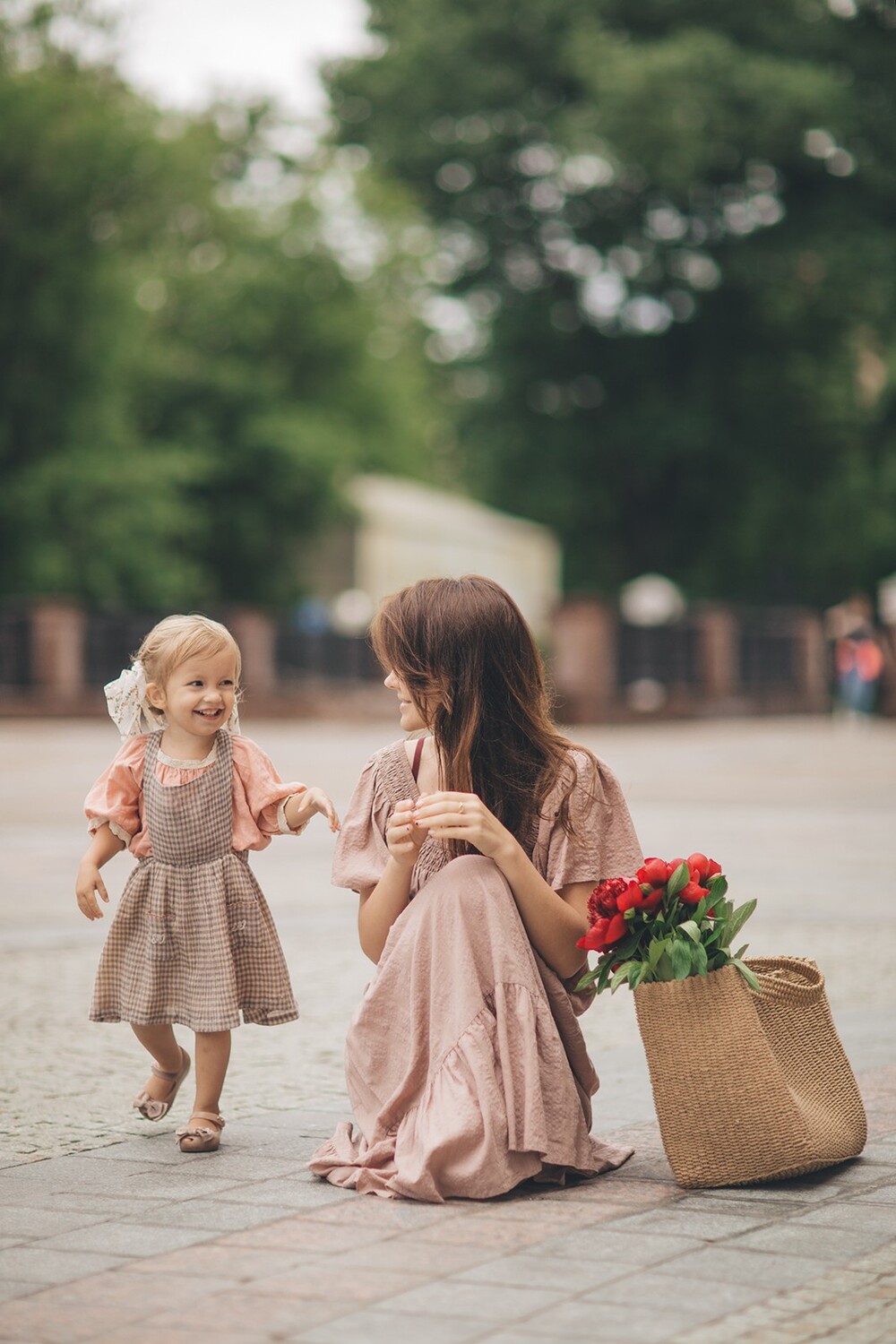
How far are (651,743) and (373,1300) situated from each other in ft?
82.0

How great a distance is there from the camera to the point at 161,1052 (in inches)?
204

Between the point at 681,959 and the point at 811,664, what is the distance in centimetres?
3895

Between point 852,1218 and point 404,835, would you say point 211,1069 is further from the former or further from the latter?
point 852,1218

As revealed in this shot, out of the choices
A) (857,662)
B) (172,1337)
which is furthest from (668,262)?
(172,1337)

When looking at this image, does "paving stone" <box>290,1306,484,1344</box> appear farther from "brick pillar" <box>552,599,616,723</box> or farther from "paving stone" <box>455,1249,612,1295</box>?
"brick pillar" <box>552,599,616,723</box>

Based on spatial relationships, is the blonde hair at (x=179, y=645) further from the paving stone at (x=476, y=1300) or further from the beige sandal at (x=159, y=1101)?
the paving stone at (x=476, y=1300)

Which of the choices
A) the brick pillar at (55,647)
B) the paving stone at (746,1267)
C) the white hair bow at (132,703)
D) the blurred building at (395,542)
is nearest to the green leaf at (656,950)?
the paving stone at (746,1267)

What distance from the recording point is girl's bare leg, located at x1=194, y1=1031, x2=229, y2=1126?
197 inches

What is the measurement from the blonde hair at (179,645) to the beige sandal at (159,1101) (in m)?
0.98

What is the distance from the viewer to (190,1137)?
16.1ft

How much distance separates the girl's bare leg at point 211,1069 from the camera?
5008mm

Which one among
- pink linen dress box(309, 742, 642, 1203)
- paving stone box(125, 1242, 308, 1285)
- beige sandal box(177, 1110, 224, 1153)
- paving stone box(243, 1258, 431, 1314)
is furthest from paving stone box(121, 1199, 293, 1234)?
beige sandal box(177, 1110, 224, 1153)

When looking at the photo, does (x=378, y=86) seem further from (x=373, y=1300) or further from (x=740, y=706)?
(x=373, y=1300)

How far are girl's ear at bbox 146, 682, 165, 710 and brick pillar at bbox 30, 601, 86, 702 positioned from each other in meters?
27.9
